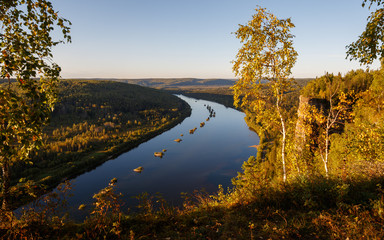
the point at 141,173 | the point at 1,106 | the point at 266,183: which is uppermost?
the point at 1,106

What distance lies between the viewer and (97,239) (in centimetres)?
517

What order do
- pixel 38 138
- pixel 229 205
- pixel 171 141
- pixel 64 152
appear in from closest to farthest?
pixel 38 138 → pixel 229 205 → pixel 64 152 → pixel 171 141

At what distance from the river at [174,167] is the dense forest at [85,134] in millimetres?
5884

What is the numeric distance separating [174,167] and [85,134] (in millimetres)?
62674

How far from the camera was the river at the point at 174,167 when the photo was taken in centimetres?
5269

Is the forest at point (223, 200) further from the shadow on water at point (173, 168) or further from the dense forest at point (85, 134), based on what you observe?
the shadow on water at point (173, 168)

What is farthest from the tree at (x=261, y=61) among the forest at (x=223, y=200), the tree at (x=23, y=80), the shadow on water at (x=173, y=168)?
the shadow on water at (x=173, y=168)

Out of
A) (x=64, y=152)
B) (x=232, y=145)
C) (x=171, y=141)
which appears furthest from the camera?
(x=171, y=141)

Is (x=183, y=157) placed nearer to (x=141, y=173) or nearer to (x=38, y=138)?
(x=141, y=173)

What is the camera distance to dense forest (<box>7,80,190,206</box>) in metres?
58.2

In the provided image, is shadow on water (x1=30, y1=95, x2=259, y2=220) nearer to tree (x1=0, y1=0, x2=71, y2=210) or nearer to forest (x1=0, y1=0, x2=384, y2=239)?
forest (x1=0, y1=0, x2=384, y2=239)

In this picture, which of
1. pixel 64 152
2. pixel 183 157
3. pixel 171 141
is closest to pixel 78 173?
pixel 64 152

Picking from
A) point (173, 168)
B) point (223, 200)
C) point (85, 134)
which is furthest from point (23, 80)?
point (85, 134)

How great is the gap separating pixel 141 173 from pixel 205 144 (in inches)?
1584
